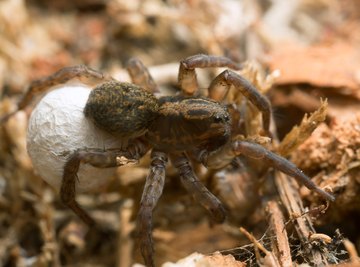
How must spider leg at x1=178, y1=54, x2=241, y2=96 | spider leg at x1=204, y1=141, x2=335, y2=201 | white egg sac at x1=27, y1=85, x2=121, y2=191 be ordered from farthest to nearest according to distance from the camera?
1. spider leg at x1=178, y1=54, x2=241, y2=96
2. white egg sac at x1=27, y1=85, x2=121, y2=191
3. spider leg at x1=204, y1=141, x2=335, y2=201

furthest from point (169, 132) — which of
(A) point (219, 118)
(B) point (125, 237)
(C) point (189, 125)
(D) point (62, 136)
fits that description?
(B) point (125, 237)

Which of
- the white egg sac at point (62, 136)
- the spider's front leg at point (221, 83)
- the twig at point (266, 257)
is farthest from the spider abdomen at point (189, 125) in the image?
the twig at point (266, 257)

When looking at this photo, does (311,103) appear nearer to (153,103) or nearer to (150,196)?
(153,103)

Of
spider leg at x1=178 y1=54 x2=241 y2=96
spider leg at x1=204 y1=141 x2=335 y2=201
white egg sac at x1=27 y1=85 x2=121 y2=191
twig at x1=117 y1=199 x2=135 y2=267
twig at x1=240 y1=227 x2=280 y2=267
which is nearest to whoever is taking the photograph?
twig at x1=240 y1=227 x2=280 y2=267

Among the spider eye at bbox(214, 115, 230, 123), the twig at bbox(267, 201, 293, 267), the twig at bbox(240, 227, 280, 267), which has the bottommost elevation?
the twig at bbox(240, 227, 280, 267)

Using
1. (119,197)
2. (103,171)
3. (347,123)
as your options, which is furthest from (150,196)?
(347,123)

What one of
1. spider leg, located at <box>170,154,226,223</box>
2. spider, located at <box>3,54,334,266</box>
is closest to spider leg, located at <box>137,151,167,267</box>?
spider, located at <box>3,54,334,266</box>

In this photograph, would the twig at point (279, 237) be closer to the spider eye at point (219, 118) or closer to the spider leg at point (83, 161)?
the spider eye at point (219, 118)

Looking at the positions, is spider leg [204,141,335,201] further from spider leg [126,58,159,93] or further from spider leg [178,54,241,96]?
spider leg [126,58,159,93]
